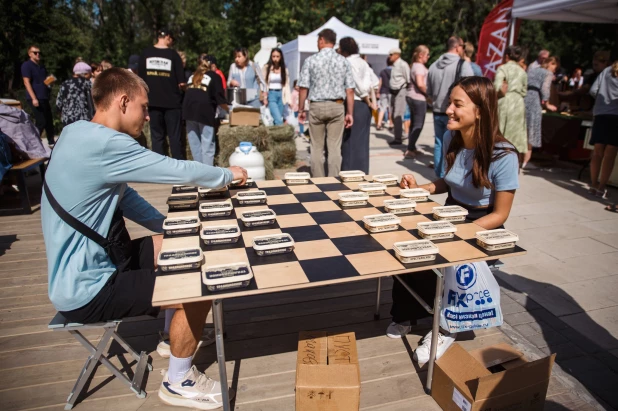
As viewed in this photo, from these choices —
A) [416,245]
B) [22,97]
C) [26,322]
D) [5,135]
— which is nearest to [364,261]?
[416,245]

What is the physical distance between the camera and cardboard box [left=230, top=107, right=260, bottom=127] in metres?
5.93

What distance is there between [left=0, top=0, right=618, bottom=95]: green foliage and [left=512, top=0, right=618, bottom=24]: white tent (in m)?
12.8

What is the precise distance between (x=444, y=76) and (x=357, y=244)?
4630 millimetres

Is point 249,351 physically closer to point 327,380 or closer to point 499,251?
point 327,380

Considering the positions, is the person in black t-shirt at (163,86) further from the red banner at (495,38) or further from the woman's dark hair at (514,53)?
the red banner at (495,38)

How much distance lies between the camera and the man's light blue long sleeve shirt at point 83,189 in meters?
1.68

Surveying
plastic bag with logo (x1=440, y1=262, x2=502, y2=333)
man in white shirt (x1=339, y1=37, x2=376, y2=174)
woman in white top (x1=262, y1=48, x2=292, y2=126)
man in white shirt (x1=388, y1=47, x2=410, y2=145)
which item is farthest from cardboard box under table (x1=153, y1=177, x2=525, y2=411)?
man in white shirt (x1=388, y1=47, x2=410, y2=145)

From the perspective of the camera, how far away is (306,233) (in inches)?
77.2

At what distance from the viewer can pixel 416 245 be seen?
170 centimetres

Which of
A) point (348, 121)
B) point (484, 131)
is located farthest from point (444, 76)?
point (484, 131)

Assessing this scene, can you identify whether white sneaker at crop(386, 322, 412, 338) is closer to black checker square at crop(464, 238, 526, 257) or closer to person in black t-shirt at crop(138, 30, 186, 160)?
black checker square at crop(464, 238, 526, 257)

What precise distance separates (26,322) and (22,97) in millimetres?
11209

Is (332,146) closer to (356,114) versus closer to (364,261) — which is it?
(356,114)

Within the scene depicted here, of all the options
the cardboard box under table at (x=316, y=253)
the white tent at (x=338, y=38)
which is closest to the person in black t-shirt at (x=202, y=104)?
the cardboard box under table at (x=316, y=253)
